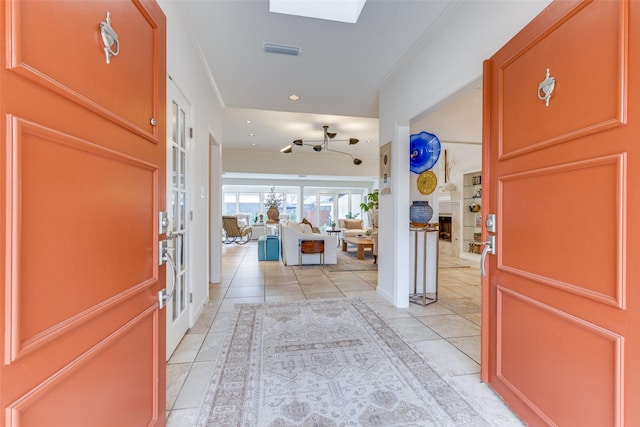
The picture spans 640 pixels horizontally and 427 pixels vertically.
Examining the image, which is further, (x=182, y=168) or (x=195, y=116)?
(x=195, y=116)

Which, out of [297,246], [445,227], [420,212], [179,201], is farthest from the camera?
[445,227]

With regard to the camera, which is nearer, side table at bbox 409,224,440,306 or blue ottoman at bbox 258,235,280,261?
side table at bbox 409,224,440,306

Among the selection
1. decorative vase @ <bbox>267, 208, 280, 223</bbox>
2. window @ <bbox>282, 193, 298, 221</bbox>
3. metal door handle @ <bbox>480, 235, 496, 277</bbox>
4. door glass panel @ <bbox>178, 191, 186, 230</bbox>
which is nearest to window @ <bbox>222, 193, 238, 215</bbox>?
window @ <bbox>282, 193, 298, 221</bbox>

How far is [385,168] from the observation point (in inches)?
136

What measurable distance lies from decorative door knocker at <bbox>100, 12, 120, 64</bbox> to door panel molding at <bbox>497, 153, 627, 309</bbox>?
1738 mm

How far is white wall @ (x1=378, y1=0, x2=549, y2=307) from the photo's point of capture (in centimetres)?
179

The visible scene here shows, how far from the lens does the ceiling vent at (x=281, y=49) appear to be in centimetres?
267

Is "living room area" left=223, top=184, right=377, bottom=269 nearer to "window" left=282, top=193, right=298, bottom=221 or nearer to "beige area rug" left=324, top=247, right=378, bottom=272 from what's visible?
"window" left=282, top=193, right=298, bottom=221

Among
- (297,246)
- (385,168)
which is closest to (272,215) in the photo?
(297,246)

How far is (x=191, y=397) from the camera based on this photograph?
166 centimetres

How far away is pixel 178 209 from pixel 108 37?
5.27 ft

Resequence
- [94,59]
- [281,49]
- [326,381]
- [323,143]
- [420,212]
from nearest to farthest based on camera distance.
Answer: [94,59]
[326,381]
[281,49]
[420,212]
[323,143]

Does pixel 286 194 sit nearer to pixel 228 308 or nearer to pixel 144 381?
pixel 228 308

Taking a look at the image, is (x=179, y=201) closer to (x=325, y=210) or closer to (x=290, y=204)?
(x=290, y=204)
